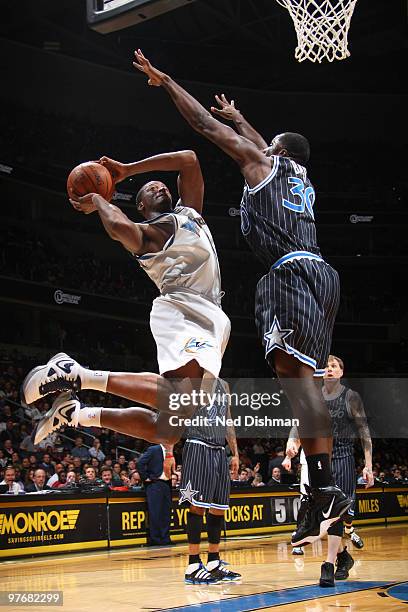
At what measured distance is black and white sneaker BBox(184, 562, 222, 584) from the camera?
23.9 ft

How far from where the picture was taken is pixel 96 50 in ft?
85.6

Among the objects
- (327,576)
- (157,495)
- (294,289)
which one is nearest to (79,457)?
(157,495)

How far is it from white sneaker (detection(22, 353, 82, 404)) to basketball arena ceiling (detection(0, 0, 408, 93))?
753 inches

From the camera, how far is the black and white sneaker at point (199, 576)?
23.9ft

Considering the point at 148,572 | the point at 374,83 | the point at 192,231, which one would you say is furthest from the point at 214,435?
the point at 374,83

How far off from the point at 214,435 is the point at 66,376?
9.15 feet

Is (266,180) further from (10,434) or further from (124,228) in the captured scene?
(10,434)

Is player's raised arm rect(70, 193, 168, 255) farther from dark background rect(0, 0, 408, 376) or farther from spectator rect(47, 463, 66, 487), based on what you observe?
dark background rect(0, 0, 408, 376)

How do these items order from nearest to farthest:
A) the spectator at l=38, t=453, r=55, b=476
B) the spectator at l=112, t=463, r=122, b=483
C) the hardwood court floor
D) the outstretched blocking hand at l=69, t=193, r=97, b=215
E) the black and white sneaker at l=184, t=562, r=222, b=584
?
the outstretched blocking hand at l=69, t=193, r=97, b=215 < the hardwood court floor < the black and white sneaker at l=184, t=562, r=222, b=584 < the spectator at l=38, t=453, r=55, b=476 < the spectator at l=112, t=463, r=122, b=483

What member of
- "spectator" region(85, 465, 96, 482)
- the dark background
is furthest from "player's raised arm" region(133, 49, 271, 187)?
the dark background

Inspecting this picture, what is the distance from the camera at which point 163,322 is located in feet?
18.7

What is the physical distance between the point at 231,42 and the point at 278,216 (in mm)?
23214

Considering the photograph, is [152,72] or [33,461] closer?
[152,72]

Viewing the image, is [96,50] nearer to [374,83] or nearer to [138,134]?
A: [138,134]
